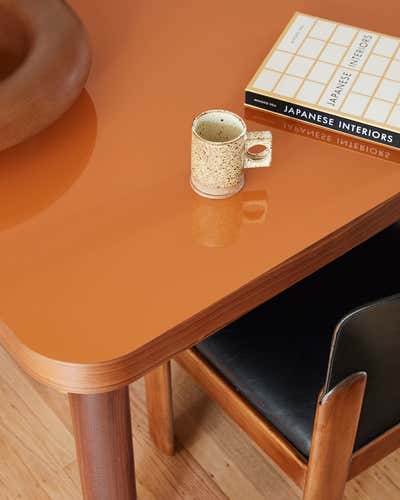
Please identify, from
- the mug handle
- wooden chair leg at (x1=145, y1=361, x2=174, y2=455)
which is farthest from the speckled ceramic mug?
wooden chair leg at (x1=145, y1=361, x2=174, y2=455)

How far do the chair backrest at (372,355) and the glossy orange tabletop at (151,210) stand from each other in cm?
13

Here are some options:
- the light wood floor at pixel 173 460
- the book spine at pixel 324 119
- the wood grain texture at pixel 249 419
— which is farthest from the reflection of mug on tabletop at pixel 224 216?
the light wood floor at pixel 173 460

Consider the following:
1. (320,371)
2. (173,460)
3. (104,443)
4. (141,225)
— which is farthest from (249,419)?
(173,460)

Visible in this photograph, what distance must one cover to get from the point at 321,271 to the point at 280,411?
27 centimetres

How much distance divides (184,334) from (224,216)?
20 cm

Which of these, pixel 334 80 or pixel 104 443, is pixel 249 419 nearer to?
pixel 104 443

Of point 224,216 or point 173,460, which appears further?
point 173,460

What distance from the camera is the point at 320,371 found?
1.22 meters

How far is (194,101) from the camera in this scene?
1.25 metres

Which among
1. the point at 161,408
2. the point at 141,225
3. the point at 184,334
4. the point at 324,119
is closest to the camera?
the point at 184,334

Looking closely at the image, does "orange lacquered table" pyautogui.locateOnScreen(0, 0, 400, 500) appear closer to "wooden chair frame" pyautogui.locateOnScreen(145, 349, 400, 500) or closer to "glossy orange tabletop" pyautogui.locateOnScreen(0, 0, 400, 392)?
"glossy orange tabletop" pyautogui.locateOnScreen(0, 0, 400, 392)

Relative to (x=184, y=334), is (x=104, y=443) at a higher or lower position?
lower

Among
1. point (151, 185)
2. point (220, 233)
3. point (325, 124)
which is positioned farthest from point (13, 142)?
point (325, 124)

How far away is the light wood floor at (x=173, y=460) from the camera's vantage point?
162 centimetres
